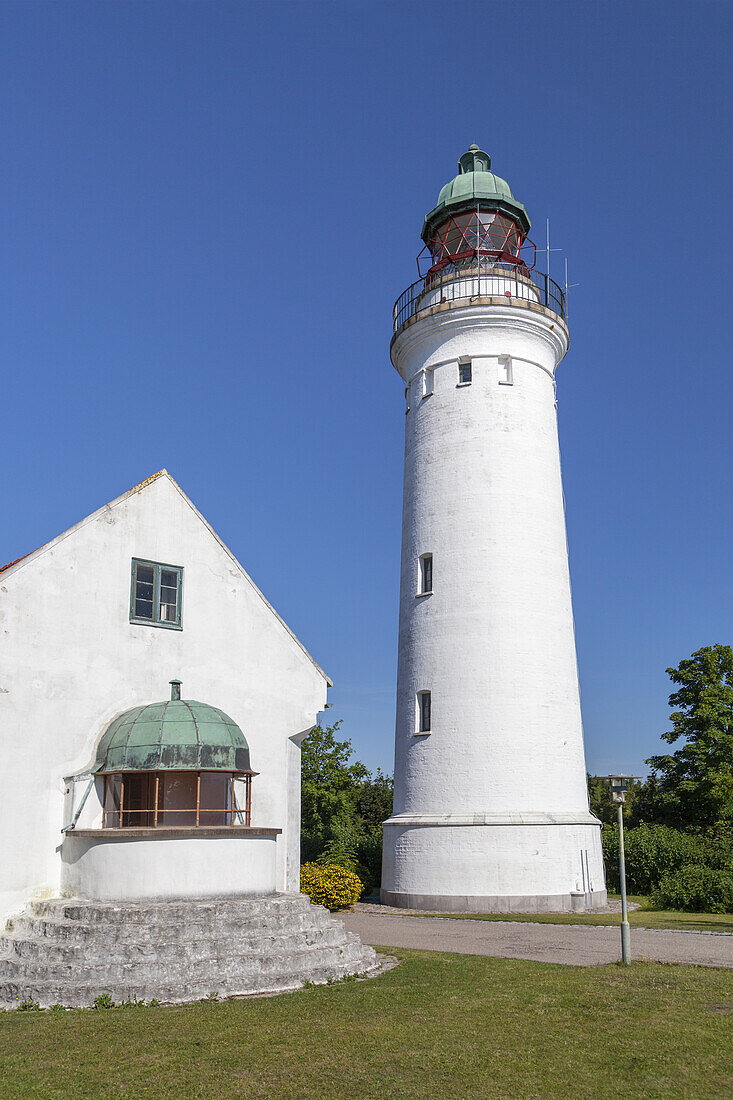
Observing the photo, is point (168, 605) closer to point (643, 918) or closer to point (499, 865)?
point (499, 865)

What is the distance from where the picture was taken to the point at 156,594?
62.8 ft

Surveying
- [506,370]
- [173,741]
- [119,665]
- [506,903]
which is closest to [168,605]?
[119,665]

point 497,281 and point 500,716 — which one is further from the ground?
point 497,281

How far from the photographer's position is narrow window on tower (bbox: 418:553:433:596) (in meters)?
30.6

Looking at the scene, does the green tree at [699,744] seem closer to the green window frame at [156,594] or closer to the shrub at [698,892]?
the shrub at [698,892]

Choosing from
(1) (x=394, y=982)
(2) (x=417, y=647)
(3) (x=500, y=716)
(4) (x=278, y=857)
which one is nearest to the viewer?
(1) (x=394, y=982)

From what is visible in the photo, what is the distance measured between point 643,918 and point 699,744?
1372 centimetres

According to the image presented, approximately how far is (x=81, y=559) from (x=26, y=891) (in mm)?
6068

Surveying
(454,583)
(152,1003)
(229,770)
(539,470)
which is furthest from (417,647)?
(152,1003)

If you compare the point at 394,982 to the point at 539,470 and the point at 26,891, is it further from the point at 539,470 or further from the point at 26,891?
the point at 539,470

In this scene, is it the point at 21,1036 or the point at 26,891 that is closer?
the point at 21,1036

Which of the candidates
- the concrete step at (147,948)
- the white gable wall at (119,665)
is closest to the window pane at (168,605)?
the white gable wall at (119,665)

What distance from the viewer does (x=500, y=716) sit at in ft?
93.1

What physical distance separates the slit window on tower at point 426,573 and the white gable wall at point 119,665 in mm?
10151
